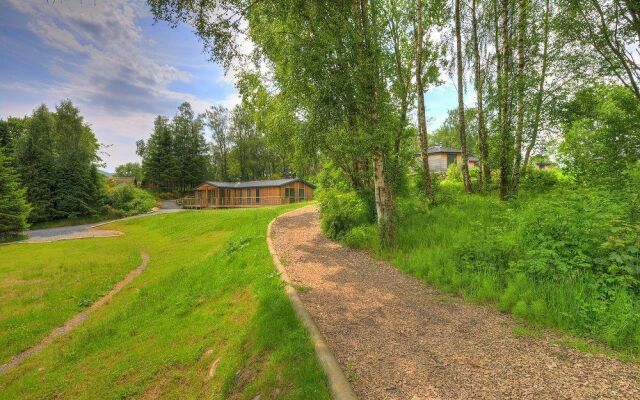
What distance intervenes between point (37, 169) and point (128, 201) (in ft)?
31.8

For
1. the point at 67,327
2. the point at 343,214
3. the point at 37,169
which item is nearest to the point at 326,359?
the point at 343,214

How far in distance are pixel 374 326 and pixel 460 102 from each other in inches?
504

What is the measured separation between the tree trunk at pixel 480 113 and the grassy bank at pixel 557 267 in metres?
6.79

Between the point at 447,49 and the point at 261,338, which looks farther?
the point at 447,49

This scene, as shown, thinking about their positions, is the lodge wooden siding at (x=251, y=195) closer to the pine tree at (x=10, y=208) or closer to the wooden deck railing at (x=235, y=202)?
the wooden deck railing at (x=235, y=202)

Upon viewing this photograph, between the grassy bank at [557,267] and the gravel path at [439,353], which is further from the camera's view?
the grassy bank at [557,267]

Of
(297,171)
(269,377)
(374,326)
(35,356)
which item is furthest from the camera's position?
(297,171)

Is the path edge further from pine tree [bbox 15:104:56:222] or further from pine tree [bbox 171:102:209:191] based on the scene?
pine tree [bbox 171:102:209:191]

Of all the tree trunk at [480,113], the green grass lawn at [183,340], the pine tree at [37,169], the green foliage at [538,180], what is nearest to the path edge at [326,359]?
the green grass lawn at [183,340]

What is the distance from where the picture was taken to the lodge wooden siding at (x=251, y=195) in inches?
1490

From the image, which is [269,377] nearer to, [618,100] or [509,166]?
[509,166]

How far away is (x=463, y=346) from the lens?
3824 millimetres

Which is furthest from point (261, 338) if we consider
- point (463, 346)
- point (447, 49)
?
point (447, 49)

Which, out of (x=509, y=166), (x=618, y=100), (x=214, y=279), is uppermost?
(x=618, y=100)
